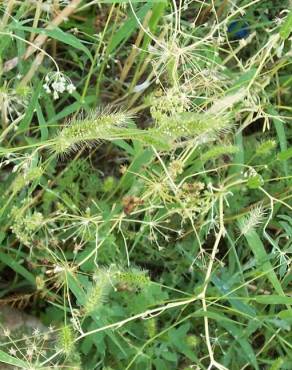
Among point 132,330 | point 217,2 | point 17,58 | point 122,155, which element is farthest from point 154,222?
point 217,2

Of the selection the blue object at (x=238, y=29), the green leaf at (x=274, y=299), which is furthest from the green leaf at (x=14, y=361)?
the blue object at (x=238, y=29)

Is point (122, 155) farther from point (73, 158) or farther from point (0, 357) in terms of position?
point (0, 357)

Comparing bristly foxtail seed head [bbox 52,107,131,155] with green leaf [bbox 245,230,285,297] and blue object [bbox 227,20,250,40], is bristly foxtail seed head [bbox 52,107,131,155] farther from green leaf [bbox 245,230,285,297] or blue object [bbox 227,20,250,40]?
blue object [bbox 227,20,250,40]

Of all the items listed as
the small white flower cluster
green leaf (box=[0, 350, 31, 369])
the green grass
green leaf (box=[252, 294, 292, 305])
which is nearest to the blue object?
the green grass

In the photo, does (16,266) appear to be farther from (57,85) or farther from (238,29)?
(238,29)

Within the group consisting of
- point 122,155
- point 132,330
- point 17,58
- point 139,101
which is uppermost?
point 17,58

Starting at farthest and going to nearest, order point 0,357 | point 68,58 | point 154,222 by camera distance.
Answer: point 68,58, point 154,222, point 0,357
